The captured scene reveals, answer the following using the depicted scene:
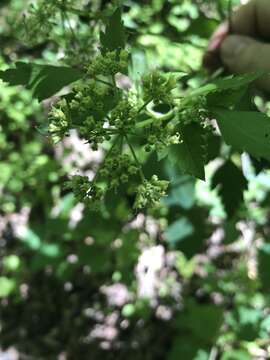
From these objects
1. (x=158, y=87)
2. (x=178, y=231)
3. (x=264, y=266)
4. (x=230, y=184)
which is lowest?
(x=264, y=266)

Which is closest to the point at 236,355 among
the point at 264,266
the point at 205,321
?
the point at 205,321

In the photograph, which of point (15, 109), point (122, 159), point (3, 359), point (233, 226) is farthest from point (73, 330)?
point (122, 159)

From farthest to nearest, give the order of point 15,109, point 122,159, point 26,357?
point 26,357, point 15,109, point 122,159

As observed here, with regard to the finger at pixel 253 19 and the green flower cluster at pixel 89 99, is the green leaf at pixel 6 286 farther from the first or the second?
the green flower cluster at pixel 89 99

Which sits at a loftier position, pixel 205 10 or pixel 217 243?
pixel 205 10

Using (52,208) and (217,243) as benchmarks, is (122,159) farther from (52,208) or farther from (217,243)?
(217,243)

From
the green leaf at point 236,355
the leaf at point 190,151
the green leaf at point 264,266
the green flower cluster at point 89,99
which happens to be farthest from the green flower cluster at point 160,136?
the green leaf at point 236,355

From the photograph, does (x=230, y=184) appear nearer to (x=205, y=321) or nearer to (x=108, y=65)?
(x=108, y=65)

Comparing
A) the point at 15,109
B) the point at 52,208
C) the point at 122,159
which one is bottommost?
the point at 52,208
